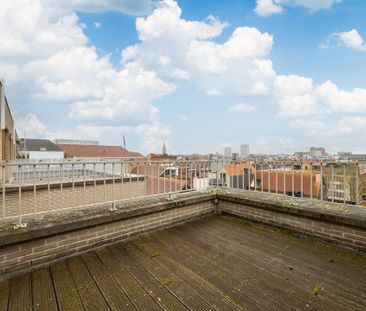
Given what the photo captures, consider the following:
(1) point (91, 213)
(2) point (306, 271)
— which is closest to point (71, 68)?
(1) point (91, 213)

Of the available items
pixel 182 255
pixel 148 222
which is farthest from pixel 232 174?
pixel 182 255

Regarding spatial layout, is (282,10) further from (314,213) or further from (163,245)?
(163,245)

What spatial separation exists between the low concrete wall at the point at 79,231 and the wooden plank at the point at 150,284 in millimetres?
393

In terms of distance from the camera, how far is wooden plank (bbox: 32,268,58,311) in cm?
198

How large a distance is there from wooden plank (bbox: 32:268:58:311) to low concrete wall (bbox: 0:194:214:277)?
0.70 feet

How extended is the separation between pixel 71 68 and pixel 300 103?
1288 cm

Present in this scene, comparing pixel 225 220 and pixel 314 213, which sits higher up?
pixel 314 213

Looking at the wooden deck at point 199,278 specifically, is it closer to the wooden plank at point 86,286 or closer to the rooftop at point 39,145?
the wooden plank at point 86,286

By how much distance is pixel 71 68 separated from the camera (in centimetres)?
1180

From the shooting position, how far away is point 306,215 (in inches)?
141

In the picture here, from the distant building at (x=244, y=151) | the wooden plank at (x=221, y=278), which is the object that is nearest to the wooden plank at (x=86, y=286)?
the wooden plank at (x=221, y=278)

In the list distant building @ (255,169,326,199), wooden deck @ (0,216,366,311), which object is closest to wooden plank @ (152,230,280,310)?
wooden deck @ (0,216,366,311)

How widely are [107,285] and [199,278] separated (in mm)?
932

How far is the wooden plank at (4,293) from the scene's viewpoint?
2004mm
